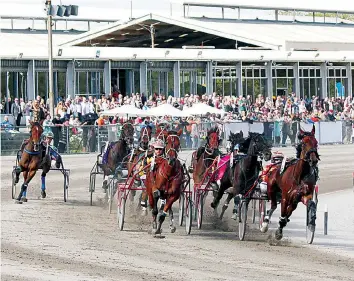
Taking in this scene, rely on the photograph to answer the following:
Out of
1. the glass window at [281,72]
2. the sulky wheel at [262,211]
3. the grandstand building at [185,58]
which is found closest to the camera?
the sulky wheel at [262,211]

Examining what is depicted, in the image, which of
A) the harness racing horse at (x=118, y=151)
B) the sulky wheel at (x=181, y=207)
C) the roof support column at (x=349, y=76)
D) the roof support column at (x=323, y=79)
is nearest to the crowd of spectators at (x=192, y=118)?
the roof support column at (x=323, y=79)

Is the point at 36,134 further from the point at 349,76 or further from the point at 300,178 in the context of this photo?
the point at 349,76

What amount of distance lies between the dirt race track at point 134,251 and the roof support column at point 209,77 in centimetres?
2656

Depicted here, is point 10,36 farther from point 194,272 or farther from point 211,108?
point 194,272

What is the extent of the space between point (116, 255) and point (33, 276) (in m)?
2.07

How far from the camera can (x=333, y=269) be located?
519 inches

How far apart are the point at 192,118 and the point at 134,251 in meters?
21.2

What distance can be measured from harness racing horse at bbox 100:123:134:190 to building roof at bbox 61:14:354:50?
28.1 meters

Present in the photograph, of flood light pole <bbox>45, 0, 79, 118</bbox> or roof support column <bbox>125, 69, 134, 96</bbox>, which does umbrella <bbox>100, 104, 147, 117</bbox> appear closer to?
flood light pole <bbox>45, 0, 79, 118</bbox>

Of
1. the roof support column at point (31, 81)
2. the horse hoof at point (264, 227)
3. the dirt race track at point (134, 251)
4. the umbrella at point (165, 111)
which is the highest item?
the roof support column at point (31, 81)

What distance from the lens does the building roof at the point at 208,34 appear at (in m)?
51.1

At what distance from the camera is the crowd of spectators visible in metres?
34.2

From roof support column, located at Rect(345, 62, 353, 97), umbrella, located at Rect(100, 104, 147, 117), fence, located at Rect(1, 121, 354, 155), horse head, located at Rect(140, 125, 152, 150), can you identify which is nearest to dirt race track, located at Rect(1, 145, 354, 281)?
horse head, located at Rect(140, 125, 152, 150)

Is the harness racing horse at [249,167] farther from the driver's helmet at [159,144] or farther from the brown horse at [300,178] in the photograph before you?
the driver's helmet at [159,144]
